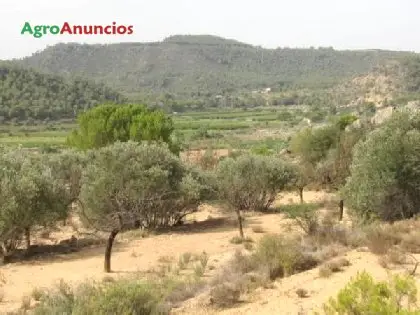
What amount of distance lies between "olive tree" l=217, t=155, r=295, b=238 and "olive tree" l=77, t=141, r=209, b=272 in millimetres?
1238

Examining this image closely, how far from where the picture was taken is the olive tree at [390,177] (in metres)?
19.3

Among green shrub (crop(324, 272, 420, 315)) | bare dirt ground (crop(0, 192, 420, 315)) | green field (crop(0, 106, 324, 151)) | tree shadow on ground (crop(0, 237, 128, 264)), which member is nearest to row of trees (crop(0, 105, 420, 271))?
tree shadow on ground (crop(0, 237, 128, 264))

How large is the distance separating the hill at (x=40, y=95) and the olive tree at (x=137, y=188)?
297ft

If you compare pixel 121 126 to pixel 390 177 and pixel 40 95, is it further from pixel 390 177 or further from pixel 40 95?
pixel 40 95

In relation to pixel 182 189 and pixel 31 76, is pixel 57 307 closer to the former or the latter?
pixel 182 189

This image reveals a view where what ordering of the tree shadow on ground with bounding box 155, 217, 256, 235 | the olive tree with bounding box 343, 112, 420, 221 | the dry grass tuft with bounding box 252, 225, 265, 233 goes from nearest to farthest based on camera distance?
the olive tree with bounding box 343, 112, 420, 221, the dry grass tuft with bounding box 252, 225, 265, 233, the tree shadow on ground with bounding box 155, 217, 256, 235

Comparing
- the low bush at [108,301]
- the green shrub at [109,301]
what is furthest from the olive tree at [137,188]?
the green shrub at [109,301]

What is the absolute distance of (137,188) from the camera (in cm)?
2533

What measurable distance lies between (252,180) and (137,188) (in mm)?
8476

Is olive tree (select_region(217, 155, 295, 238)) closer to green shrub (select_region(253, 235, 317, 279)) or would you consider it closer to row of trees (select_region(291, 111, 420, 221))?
row of trees (select_region(291, 111, 420, 221))

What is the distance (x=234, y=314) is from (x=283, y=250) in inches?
133

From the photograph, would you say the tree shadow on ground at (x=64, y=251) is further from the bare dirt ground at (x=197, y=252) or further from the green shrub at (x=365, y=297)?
the green shrub at (x=365, y=297)

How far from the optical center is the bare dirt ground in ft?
41.1

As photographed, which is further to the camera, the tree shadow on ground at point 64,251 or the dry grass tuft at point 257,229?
the dry grass tuft at point 257,229
